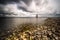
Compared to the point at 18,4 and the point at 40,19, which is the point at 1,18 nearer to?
the point at 18,4

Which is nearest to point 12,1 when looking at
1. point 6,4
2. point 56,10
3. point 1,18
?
point 6,4

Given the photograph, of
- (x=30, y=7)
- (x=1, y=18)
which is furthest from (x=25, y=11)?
(x=1, y=18)

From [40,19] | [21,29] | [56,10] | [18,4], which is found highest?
[18,4]

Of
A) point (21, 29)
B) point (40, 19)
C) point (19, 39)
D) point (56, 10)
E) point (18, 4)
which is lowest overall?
point (19, 39)

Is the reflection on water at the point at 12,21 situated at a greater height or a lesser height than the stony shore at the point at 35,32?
greater

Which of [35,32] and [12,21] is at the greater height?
[12,21]

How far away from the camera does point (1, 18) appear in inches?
58.7

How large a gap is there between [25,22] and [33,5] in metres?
0.28

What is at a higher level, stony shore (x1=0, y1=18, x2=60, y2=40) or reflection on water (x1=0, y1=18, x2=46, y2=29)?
reflection on water (x1=0, y1=18, x2=46, y2=29)

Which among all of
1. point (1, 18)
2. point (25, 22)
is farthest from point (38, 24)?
point (1, 18)

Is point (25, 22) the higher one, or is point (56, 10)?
point (56, 10)

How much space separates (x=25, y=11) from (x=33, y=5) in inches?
5.9

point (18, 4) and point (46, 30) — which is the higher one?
point (18, 4)

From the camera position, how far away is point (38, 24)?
4.95 feet
